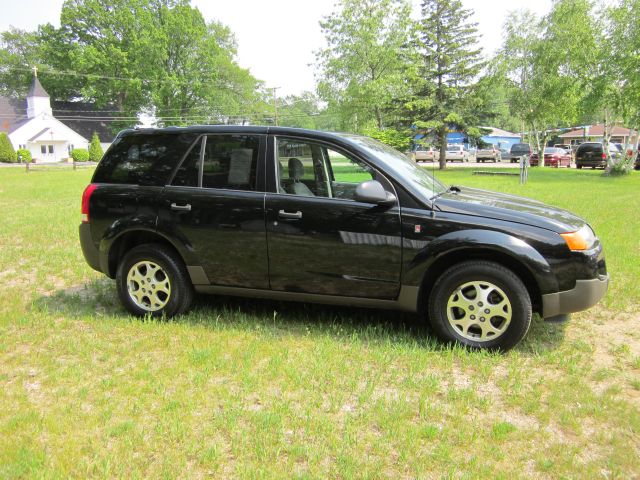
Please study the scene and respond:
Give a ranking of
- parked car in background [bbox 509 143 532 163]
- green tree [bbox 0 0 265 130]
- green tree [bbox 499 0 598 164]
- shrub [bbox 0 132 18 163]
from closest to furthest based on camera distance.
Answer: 1. green tree [bbox 499 0 598 164]
2. parked car in background [bbox 509 143 532 163]
3. shrub [bbox 0 132 18 163]
4. green tree [bbox 0 0 265 130]

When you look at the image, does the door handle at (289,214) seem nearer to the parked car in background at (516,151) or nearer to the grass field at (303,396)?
the grass field at (303,396)

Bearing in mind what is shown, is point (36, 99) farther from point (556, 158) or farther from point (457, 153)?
point (556, 158)

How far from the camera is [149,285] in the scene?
463cm

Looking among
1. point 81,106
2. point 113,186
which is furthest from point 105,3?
point 113,186

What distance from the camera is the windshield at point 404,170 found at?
406 cm

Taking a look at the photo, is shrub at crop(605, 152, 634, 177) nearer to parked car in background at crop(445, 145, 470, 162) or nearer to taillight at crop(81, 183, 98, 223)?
parked car in background at crop(445, 145, 470, 162)

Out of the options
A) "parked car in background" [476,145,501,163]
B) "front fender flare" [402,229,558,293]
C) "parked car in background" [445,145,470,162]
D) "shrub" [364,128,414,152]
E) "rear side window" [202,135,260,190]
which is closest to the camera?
"front fender flare" [402,229,558,293]

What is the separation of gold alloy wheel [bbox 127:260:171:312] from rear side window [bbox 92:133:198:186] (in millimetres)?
804

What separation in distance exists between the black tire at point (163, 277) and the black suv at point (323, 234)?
1 cm

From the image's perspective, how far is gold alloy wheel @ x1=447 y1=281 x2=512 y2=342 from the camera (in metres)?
3.77

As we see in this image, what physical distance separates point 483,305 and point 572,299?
66 cm

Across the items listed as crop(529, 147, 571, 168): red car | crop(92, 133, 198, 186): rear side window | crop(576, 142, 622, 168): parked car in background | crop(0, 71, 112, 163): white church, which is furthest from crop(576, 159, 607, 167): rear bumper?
crop(0, 71, 112, 163): white church

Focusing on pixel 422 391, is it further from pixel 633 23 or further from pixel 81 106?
pixel 81 106

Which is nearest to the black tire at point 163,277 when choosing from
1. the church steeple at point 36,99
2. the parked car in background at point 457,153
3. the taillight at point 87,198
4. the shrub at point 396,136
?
the taillight at point 87,198
